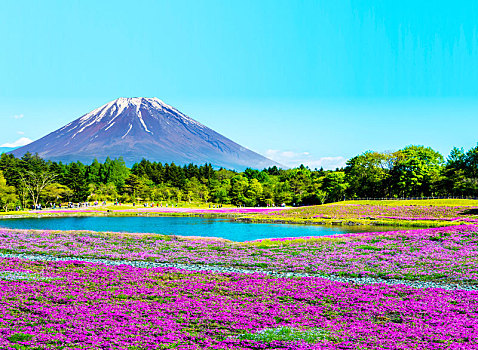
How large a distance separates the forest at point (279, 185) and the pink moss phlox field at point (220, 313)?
234 ft

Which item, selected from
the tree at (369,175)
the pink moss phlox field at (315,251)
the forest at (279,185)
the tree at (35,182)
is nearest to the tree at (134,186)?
the forest at (279,185)

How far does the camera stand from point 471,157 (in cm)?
7962

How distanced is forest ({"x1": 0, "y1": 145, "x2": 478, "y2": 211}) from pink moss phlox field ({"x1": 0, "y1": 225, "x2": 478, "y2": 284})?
53.9 meters

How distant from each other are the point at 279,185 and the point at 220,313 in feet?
341

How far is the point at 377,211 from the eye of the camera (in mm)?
62219

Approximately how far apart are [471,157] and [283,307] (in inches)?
3104

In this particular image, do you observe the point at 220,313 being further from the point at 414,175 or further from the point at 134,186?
the point at 134,186

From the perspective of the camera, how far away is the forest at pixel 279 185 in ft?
271

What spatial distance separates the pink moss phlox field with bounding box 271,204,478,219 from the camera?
56116 mm

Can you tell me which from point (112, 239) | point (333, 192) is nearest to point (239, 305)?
point (112, 239)

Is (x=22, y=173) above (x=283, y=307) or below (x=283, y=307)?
above

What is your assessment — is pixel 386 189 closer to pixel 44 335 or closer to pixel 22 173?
pixel 22 173

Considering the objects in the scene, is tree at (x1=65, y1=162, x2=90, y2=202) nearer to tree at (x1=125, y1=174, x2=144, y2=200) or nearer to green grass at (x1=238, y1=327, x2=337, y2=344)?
tree at (x1=125, y1=174, x2=144, y2=200)

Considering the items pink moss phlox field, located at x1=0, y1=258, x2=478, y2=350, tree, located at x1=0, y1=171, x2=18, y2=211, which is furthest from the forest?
pink moss phlox field, located at x1=0, y1=258, x2=478, y2=350
